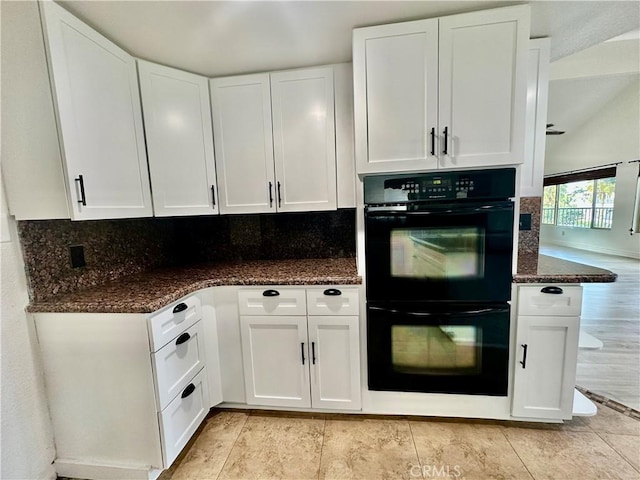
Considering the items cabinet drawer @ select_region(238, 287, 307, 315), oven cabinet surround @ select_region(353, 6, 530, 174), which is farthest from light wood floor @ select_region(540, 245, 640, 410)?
cabinet drawer @ select_region(238, 287, 307, 315)

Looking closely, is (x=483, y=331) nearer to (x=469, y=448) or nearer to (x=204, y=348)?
(x=469, y=448)

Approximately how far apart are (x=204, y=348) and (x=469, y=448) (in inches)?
66.5

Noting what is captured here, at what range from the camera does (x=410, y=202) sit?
1.53m

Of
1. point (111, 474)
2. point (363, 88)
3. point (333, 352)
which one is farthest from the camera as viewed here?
point (333, 352)

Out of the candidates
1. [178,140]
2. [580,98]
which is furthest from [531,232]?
[580,98]

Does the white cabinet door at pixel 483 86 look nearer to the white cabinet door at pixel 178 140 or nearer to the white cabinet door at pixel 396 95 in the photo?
the white cabinet door at pixel 396 95

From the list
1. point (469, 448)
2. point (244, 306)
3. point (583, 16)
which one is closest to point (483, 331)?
point (469, 448)

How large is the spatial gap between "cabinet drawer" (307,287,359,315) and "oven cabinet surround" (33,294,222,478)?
77cm

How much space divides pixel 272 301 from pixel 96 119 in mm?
1335

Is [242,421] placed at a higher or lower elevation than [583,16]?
lower

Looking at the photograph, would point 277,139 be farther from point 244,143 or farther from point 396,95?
point 396,95

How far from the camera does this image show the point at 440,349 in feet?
5.29

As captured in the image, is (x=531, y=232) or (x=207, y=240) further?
(x=207, y=240)

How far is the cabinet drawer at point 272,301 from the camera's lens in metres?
1.69
